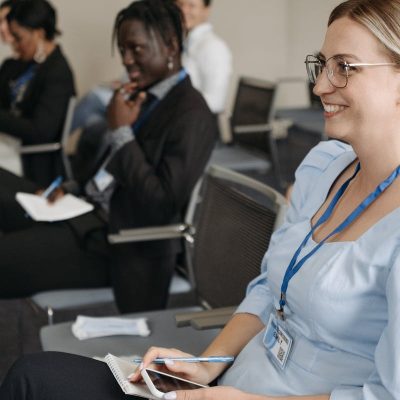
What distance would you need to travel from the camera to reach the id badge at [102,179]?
264cm

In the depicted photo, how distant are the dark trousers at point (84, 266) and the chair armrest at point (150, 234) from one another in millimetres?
102

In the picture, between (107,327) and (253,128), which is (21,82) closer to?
(253,128)

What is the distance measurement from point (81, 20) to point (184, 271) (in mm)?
4014

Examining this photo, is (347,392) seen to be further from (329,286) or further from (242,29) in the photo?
(242,29)

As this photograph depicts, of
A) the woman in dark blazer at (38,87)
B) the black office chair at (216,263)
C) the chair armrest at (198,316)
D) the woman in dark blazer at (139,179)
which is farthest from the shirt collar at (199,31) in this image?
the chair armrest at (198,316)

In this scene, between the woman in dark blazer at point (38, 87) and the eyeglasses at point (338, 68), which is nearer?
the eyeglasses at point (338, 68)

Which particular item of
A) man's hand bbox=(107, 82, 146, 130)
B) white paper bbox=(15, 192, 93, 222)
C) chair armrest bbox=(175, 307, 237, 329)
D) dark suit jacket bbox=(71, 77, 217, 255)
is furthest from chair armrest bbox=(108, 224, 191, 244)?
chair armrest bbox=(175, 307, 237, 329)

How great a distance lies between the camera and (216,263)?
2.08 meters

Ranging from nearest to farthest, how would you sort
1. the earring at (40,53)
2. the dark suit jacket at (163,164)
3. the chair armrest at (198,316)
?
the chair armrest at (198,316) < the dark suit jacket at (163,164) < the earring at (40,53)

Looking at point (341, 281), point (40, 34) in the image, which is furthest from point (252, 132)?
point (341, 281)

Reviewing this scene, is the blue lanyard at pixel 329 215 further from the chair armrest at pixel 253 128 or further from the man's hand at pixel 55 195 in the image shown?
the chair armrest at pixel 253 128

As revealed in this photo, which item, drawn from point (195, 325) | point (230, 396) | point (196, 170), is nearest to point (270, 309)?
point (195, 325)

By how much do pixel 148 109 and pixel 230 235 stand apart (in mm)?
732

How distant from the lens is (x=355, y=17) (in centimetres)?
132
